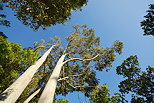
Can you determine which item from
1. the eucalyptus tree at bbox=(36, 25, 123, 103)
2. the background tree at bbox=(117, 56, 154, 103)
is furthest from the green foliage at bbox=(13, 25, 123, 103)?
the background tree at bbox=(117, 56, 154, 103)

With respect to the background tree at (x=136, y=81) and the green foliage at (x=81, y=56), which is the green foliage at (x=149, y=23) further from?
the green foliage at (x=81, y=56)

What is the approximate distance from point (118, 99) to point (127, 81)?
121 cm

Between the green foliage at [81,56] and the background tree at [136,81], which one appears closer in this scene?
the background tree at [136,81]

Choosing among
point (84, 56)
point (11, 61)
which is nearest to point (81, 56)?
point (84, 56)

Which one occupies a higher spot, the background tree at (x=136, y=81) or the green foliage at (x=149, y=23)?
the green foliage at (x=149, y=23)

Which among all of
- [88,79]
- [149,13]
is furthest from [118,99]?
[88,79]

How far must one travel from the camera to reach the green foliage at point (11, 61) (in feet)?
33.6

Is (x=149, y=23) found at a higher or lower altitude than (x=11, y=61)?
higher

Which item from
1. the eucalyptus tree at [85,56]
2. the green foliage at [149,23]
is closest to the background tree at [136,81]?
the green foliage at [149,23]

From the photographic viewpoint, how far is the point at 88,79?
15.0 m

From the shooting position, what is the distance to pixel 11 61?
435 inches

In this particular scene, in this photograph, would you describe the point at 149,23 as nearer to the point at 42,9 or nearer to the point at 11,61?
the point at 42,9

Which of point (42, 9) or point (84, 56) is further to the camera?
point (84, 56)

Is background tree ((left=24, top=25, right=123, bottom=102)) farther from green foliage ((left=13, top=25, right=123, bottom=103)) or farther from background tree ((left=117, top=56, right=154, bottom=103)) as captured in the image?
background tree ((left=117, top=56, right=154, bottom=103))
